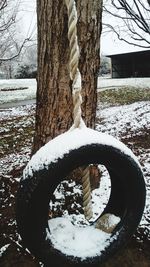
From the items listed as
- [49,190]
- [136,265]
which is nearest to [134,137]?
[136,265]

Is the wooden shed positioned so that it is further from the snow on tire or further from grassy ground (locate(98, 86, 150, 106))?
the snow on tire

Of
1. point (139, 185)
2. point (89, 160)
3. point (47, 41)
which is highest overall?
point (47, 41)

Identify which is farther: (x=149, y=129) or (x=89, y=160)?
(x=149, y=129)

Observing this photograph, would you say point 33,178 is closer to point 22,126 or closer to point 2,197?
point 2,197

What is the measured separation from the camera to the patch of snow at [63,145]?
55.8 inches

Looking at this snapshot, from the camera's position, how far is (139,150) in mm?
4500

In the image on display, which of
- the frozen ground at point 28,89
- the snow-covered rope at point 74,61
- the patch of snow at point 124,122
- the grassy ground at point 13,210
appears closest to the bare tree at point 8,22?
the frozen ground at point 28,89

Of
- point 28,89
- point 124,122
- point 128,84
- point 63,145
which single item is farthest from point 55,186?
point 28,89

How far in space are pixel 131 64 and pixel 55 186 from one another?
90.2 feet

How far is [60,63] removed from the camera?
2.77 metres

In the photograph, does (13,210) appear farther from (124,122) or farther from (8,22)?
(8,22)

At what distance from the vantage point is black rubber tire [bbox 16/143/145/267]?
140cm

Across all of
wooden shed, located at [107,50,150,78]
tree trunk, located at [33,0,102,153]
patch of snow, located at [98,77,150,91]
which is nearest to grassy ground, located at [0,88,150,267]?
tree trunk, located at [33,0,102,153]

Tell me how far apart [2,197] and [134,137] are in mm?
2976
